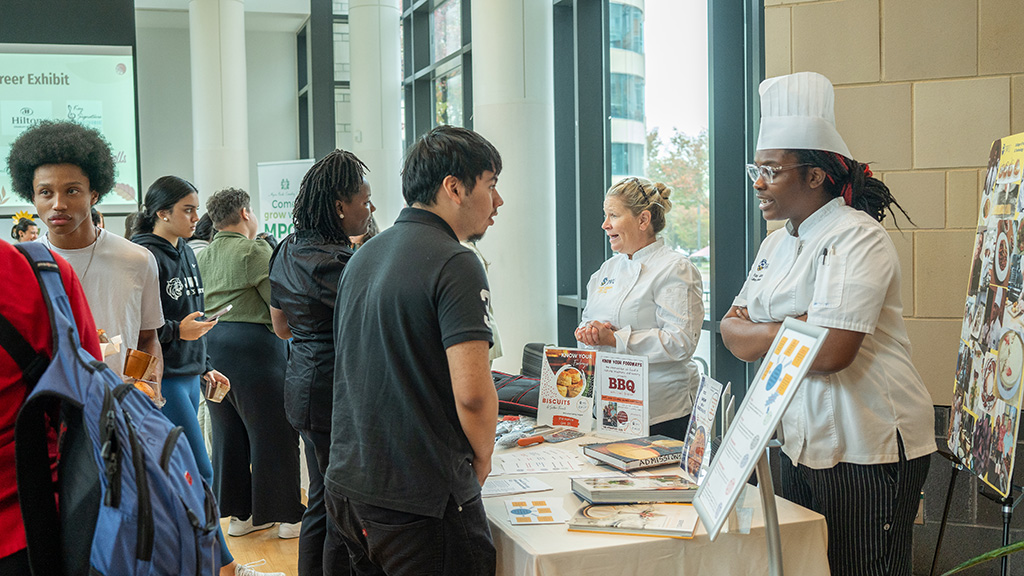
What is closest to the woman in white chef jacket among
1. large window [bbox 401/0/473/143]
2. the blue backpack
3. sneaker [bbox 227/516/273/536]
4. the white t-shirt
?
the white t-shirt

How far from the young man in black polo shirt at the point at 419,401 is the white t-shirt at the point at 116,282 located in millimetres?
1138

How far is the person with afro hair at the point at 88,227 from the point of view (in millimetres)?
2133

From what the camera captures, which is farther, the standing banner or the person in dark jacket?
the standing banner

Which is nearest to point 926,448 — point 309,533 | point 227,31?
point 309,533

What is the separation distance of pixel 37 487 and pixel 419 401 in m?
0.64

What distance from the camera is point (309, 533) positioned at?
2564 millimetres

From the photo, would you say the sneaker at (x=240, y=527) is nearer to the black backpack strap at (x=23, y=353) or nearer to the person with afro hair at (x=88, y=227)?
the person with afro hair at (x=88, y=227)

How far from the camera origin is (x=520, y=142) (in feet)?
17.1

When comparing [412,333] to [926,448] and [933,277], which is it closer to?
[926,448]

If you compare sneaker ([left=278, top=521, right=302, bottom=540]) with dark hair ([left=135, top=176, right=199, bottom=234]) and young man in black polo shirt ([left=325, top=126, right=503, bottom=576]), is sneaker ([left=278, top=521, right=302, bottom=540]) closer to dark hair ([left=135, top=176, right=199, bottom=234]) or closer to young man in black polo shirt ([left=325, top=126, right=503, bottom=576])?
dark hair ([left=135, top=176, right=199, bottom=234])

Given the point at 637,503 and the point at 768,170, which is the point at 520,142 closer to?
the point at 768,170

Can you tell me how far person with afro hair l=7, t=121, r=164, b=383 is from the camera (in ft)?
7.00

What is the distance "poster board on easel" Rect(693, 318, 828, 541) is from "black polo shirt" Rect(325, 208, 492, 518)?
18.9 inches

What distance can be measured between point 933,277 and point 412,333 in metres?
2.22
